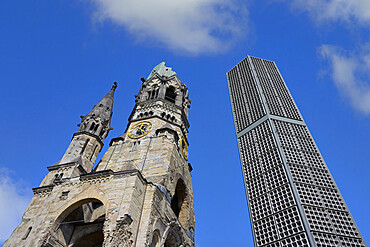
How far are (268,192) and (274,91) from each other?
35.5 feet

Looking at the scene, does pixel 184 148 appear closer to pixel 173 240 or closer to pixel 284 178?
pixel 173 240

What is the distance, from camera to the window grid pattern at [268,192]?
15828 mm

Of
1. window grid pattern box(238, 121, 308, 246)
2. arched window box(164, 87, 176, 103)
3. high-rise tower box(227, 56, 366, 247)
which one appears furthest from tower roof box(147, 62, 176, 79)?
window grid pattern box(238, 121, 308, 246)

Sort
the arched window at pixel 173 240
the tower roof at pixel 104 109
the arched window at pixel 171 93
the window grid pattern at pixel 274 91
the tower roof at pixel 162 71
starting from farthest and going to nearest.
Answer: the tower roof at pixel 162 71, the arched window at pixel 171 93, the tower roof at pixel 104 109, the window grid pattern at pixel 274 91, the arched window at pixel 173 240

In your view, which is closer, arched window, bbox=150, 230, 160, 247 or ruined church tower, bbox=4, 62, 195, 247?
ruined church tower, bbox=4, 62, 195, 247

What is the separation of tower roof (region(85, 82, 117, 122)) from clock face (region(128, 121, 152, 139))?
2.81 m

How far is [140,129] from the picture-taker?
27219 millimetres

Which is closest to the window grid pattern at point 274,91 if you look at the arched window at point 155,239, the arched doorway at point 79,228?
the arched window at point 155,239

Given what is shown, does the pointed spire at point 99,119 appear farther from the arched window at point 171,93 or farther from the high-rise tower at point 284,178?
the high-rise tower at point 284,178

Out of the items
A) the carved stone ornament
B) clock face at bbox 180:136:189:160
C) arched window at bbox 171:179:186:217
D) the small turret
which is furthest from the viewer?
clock face at bbox 180:136:189:160

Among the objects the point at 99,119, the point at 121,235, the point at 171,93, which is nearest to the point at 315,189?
the point at 121,235

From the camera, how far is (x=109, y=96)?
31531 millimetres

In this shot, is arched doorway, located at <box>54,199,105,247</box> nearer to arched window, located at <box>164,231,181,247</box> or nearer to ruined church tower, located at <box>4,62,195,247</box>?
ruined church tower, located at <box>4,62,195,247</box>

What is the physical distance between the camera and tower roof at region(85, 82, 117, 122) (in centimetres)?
2776
